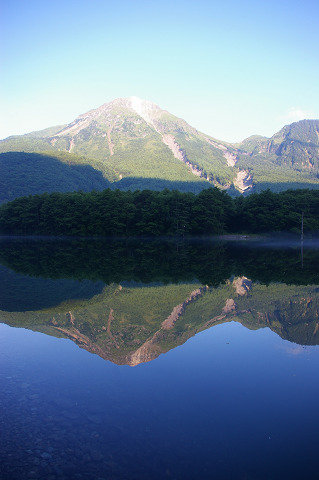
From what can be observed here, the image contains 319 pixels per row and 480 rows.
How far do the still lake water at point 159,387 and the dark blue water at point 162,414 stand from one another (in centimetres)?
2

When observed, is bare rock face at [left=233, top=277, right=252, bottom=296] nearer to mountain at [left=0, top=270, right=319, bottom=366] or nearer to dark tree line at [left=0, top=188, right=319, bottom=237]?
mountain at [left=0, top=270, right=319, bottom=366]

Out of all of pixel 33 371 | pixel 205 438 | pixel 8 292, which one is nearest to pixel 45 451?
pixel 205 438

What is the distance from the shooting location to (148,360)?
815cm

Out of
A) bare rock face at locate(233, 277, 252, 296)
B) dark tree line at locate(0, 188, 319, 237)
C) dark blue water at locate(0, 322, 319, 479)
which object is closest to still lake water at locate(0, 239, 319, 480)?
dark blue water at locate(0, 322, 319, 479)

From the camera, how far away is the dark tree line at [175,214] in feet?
235

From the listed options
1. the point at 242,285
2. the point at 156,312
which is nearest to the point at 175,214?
the point at 242,285

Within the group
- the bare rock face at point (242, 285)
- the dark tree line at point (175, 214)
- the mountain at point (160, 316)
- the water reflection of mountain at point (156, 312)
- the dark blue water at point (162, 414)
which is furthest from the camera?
the dark tree line at point (175, 214)

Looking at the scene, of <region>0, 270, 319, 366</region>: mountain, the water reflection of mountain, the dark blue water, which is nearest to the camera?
the dark blue water

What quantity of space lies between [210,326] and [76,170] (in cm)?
19686

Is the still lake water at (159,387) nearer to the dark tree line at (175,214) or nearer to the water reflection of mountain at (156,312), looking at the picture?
the water reflection of mountain at (156,312)

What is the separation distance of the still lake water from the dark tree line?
191 feet

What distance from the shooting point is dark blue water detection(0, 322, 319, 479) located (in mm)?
4598

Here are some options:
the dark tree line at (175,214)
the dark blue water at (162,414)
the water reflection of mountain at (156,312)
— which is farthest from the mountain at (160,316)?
the dark tree line at (175,214)

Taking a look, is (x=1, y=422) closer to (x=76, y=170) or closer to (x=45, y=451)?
(x=45, y=451)
